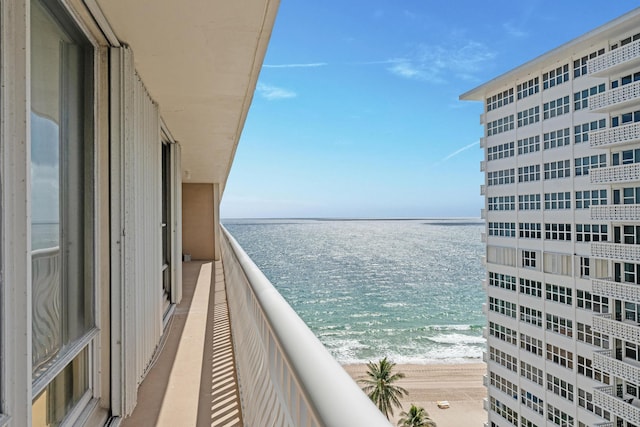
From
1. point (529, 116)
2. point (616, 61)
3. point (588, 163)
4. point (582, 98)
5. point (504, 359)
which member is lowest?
point (504, 359)

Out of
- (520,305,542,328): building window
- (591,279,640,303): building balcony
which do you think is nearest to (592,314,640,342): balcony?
(591,279,640,303): building balcony

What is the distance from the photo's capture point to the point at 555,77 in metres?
21.9

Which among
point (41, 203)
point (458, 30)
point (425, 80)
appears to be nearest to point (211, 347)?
point (41, 203)

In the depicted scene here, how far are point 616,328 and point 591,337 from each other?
5.25 ft

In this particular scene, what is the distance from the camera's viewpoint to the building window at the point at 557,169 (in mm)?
21013

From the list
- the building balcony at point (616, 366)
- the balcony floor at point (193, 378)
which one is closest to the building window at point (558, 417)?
the building balcony at point (616, 366)

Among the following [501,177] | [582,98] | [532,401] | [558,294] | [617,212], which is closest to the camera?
[617,212]

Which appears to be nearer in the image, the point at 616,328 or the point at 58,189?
the point at 58,189

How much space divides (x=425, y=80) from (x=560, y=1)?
2313 centimetres

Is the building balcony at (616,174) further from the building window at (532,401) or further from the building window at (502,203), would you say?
the building window at (532,401)

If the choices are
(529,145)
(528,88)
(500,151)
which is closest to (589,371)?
(529,145)

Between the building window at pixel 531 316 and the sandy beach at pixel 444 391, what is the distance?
14.6 ft

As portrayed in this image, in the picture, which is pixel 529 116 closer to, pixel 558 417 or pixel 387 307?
pixel 387 307

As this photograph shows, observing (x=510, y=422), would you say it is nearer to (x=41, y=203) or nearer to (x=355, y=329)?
(x=355, y=329)
